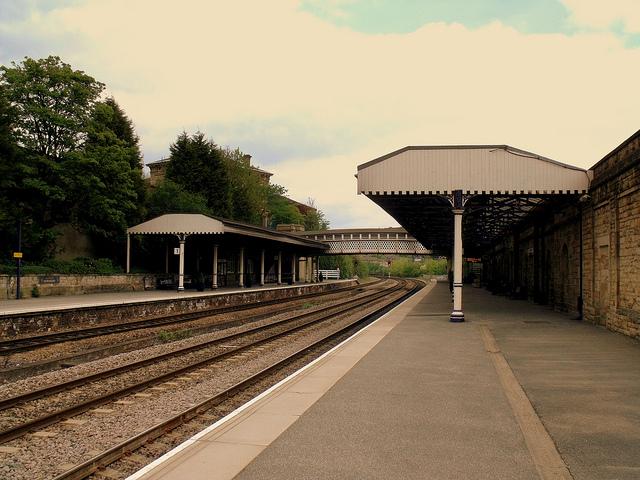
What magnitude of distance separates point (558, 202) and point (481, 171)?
511 cm

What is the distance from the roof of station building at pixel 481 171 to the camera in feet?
64.5

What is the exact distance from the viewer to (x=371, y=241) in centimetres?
6712

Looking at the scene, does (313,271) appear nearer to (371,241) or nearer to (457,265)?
(371,241)

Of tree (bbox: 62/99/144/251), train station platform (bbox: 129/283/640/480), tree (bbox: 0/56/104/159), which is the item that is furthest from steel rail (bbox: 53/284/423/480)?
tree (bbox: 0/56/104/159)

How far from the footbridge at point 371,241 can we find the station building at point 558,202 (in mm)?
38630

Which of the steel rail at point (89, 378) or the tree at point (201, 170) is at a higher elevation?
the tree at point (201, 170)

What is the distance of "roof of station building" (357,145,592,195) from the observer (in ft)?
64.5

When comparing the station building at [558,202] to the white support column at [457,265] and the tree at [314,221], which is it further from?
the tree at [314,221]

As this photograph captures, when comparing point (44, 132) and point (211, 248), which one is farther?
point (211, 248)

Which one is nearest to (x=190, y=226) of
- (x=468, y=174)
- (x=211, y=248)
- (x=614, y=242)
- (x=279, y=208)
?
(x=211, y=248)

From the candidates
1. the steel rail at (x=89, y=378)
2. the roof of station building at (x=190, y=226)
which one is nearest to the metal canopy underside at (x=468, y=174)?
the steel rail at (x=89, y=378)

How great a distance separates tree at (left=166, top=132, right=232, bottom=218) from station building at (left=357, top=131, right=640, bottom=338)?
28.7 m

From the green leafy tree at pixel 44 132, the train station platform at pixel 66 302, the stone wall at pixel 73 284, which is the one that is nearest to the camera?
the train station platform at pixel 66 302

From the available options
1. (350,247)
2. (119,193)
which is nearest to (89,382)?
(119,193)
